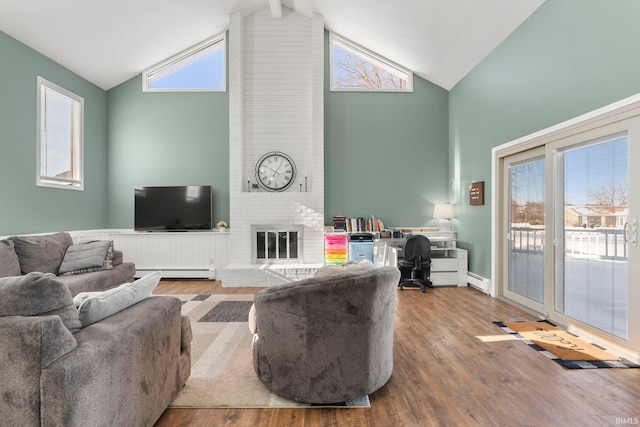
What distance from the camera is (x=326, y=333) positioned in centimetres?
193

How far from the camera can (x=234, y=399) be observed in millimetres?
2109

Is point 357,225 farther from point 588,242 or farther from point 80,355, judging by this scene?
point 80,355

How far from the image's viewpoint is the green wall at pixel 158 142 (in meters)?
6.23

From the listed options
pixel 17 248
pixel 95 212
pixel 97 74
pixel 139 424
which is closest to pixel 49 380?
pixel 139 424

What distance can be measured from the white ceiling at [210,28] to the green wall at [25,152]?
20 cm

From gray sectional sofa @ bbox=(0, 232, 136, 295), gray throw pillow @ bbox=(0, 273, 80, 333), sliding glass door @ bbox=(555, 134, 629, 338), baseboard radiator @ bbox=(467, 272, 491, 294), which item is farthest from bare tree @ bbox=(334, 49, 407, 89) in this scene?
gray throw pillow @ bbox=(0, 273, 80, 333)

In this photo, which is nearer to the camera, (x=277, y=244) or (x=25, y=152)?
(x=25, y=152)

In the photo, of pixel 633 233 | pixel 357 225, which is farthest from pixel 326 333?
pixel 357 225

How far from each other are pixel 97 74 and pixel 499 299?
7300 millimetres

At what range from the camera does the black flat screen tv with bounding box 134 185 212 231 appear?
6004 millimetres

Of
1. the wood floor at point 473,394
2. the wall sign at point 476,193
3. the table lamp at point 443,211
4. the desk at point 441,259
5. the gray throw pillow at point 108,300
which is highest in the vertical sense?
the wall sign at point 476,193

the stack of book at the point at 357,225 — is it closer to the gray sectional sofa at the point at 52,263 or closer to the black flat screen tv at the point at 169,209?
the black flat screen tv at the point at 169,209

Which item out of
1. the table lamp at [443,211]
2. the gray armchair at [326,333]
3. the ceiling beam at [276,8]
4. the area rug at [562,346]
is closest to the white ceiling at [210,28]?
the ceiling beam at [276,8]

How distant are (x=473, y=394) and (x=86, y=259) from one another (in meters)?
4.34
